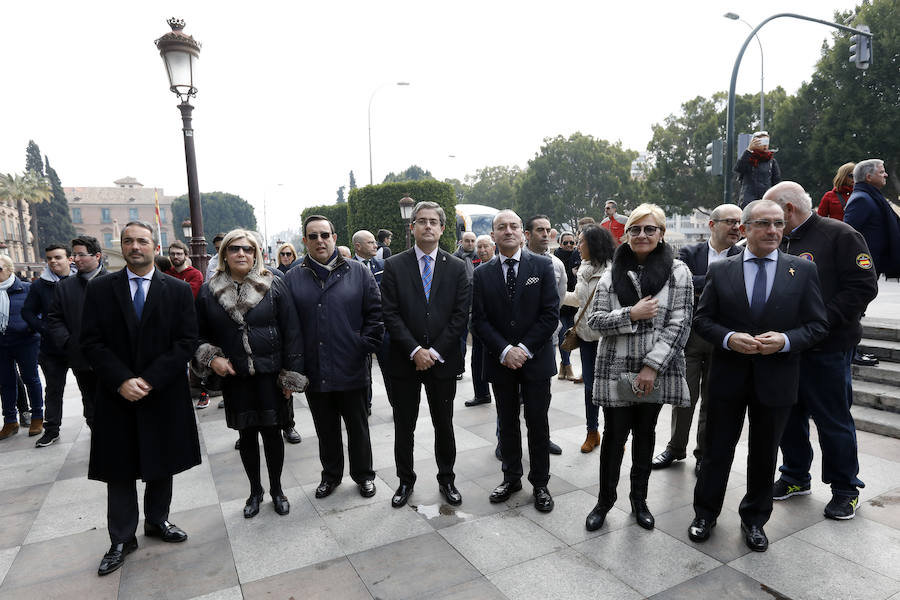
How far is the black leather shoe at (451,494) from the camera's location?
382cm

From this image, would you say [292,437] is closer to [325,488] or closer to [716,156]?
[325,488]

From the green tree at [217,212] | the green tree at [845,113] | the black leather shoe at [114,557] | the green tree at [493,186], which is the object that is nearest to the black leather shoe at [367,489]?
the black leather shoe at [114,557]

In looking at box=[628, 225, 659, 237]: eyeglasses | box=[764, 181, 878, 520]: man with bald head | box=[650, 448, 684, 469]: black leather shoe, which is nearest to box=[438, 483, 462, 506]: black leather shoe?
box=[650, 448, 684, 469]: black leather shoe

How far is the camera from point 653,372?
10.1 feet

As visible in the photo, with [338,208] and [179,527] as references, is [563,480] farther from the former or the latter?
[338,208]

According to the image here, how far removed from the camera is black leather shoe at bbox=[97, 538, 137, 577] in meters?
3.07

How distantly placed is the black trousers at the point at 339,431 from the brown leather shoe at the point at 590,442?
201cm

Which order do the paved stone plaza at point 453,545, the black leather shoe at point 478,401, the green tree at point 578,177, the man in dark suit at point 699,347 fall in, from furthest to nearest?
the green tree at point 578,177 → the black leather shoe at point 478,401 → the man in dark suit at point 699,347 → the paved stone plaza at point 453,545

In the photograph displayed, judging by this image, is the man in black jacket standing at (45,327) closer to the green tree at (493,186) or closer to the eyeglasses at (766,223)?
the eyeglasses at (766,223)

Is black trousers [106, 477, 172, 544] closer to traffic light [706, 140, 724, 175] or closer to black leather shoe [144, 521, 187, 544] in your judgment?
black leather shoe [144, 521, 187, 544]

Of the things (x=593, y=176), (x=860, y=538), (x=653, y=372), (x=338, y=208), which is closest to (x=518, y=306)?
(x=653, y=372)

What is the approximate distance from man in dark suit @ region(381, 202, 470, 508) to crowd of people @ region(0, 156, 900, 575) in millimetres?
14

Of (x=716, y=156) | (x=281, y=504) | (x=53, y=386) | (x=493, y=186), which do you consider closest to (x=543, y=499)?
(x=281, y=504)

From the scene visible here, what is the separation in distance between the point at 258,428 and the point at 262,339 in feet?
2.46
